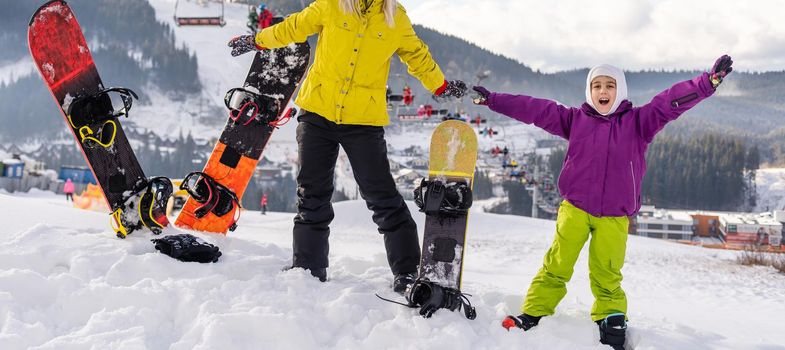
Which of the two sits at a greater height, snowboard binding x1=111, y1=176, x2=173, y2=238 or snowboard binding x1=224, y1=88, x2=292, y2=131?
snowboard binding x1=224, y1=88, x2=292, y2=131

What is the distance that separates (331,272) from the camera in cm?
354

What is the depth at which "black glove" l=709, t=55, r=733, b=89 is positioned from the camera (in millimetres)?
2398

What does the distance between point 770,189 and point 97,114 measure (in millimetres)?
153111

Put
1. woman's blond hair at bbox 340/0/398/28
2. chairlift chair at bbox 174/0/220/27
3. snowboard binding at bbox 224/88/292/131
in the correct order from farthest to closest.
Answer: chairlift chair at bbox 174/0/220/27 < snowboard binding at bbox 224/88/292/131 < woman's blond hair at bbox 340/0/398/28

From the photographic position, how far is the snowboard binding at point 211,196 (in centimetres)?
412

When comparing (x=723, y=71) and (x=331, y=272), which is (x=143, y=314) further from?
(x=723, y=71)

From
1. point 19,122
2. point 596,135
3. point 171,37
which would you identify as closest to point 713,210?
point 596,135

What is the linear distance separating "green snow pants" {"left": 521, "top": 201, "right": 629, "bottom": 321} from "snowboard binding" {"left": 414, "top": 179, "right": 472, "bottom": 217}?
52cm

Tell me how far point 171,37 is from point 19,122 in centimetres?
4124

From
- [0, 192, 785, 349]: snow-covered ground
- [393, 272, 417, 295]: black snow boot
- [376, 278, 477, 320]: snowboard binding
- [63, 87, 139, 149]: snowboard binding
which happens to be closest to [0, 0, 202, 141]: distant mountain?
[63, 87, 139, 149]: snowboard binding

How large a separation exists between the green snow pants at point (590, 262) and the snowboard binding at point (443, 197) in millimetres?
524

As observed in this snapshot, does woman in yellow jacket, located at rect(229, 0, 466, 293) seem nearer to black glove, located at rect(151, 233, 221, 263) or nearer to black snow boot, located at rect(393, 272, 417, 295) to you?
black snow boot, located at rect(393, 272, 417, 295)

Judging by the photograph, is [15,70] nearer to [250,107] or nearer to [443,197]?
[250,107]

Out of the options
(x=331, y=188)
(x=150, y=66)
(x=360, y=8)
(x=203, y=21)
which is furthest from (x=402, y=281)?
(x=150, y=66)
